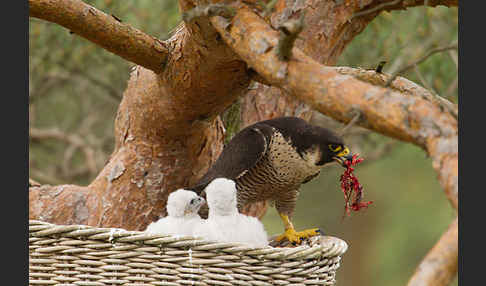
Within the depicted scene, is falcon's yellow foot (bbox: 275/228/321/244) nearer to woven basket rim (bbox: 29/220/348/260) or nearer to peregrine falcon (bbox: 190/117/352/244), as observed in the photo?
peregrine falcon (bbox: 190/117/352/244)

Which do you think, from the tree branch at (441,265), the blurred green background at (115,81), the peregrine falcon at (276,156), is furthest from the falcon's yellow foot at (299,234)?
the tree branch at (441,265)

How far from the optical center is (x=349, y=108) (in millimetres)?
1473

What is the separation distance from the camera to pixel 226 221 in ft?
7.70

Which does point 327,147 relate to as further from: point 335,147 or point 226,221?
point 226,221

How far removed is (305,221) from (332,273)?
1042 centimetres

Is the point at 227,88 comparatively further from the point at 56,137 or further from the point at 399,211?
the point at 399,211

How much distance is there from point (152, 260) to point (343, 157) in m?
0.93

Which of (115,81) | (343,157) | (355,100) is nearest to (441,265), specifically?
(355,100)

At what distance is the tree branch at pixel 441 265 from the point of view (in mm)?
1248

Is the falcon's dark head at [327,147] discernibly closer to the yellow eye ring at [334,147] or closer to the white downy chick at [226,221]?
the yellow eye ring at [334,147]

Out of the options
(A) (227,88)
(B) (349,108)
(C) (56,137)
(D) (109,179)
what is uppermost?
(C) (56,137)

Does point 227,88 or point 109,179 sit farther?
point 109,179

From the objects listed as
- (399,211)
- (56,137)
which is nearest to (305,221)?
(399,211)

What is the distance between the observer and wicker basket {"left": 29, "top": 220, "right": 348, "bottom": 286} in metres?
1.99
